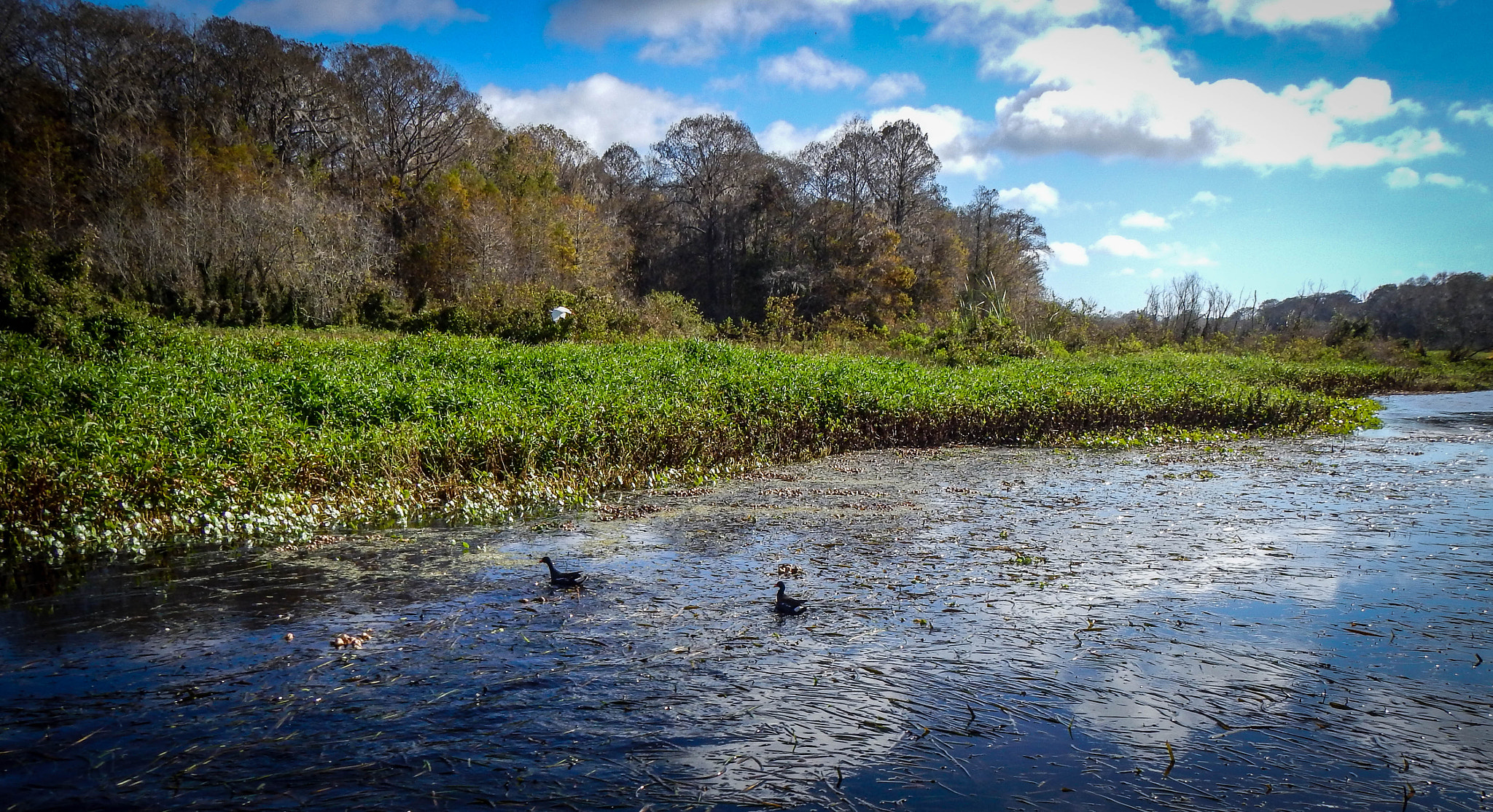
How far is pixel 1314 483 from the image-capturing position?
11469 mm

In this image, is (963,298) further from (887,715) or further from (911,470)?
(887,715)

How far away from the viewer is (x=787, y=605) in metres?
5.83

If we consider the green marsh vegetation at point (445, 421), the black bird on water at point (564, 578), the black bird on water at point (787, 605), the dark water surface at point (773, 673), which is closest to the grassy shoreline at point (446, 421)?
the green marsh vegetation at point (445, 421)

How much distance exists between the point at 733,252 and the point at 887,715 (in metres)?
43.1

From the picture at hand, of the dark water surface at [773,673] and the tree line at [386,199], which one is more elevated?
the tree line at [386,199]

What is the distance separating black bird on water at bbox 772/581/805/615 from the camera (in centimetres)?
581

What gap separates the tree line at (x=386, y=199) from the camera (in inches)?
1117

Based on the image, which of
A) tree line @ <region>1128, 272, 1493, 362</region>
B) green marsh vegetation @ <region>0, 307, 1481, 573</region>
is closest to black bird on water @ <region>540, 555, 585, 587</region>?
green marsh vegetation @ <region>0, 307, 1481, 573</region>

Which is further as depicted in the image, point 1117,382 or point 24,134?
point 24,134

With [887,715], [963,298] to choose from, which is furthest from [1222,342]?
[887,715]

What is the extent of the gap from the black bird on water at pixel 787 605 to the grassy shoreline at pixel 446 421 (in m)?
4.23

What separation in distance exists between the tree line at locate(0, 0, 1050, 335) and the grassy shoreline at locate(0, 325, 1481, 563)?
31.6 feet

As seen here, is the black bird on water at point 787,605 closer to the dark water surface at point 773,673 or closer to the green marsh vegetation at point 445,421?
the dark water surface at point 773,673

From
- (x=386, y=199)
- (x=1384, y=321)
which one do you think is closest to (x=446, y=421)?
(x=386, y=199)
